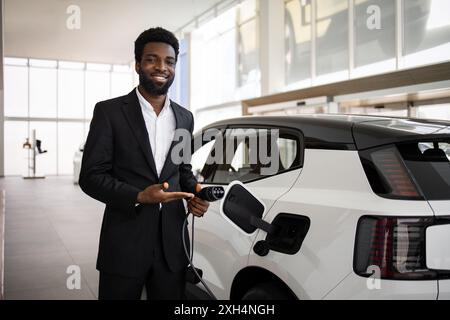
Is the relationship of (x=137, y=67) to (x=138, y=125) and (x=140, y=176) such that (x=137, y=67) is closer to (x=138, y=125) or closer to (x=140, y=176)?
(x=138, y=125)

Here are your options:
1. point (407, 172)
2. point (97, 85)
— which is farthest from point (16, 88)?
point (407, 172)

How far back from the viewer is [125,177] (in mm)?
1507

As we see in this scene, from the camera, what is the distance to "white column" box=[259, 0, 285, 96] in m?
10.8

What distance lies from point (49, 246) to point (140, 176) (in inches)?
184

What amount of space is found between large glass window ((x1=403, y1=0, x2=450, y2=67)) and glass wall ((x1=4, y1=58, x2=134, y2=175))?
13.0 m

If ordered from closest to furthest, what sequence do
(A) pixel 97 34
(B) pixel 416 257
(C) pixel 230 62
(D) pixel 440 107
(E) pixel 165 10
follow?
(B) pixel 416 257
(D) pixel 440 107
(E) pixel 165 10
(C) pixel 230 62
(A) pixel 97 34

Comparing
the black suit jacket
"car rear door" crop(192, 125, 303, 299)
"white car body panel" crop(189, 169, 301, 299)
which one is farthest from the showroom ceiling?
the black suit jacket

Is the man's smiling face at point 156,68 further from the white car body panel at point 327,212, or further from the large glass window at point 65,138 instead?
the large glass window at point 65,138

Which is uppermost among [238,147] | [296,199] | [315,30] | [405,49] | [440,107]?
[315,30]

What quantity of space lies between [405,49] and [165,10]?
24.9 ft

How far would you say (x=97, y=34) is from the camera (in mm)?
15102

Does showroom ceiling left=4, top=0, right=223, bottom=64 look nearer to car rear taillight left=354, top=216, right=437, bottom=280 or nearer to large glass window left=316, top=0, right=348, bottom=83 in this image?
large glass window left=316, top=0, right=348, bottom=83
